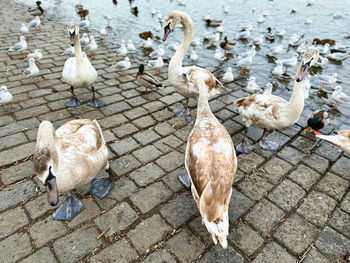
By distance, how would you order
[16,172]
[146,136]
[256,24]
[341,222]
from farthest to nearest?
[256,24], [146,136], [16,172], [341,222]

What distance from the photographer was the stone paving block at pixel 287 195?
425 centimetres

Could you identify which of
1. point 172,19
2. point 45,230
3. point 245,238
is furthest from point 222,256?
point 172,19

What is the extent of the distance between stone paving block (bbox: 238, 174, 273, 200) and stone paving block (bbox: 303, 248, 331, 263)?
1.14 meters

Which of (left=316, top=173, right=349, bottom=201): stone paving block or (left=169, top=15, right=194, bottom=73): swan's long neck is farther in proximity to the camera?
(left=169, top=15, right=194, bottom=73): swan's long neck

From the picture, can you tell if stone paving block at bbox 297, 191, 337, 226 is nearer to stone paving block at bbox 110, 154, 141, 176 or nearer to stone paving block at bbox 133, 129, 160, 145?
stone paving block at bbox 110, 154, 141, 176

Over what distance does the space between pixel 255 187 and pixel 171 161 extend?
181 centimetres

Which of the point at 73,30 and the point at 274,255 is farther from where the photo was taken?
the point at 73,30

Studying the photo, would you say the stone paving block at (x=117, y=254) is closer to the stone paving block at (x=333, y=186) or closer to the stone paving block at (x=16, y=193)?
the stone paving block at (x=16, y=193)

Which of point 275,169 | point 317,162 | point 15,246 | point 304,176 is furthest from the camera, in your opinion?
point 317,162

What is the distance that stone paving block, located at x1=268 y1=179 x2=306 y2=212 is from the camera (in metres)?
4.25

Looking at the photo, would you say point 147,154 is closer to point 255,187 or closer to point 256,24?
point 255,187

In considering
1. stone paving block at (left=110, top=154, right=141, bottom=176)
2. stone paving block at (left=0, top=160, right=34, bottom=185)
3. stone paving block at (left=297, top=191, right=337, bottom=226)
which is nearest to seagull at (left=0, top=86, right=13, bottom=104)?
stone paving block at (left=0, top=160, right=34, bottom=185)

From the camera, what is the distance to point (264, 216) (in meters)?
4.02

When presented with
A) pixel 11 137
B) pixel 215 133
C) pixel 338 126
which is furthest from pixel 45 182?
pixel 338 126
